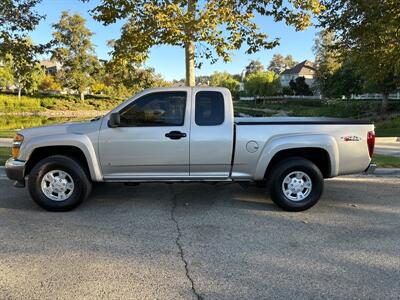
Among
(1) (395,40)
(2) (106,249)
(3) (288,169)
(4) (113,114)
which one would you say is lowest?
(2) (106,249)

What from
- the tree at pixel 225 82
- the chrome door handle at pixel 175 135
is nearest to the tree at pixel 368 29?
Answer: the chrome door handle at pixel 175 135

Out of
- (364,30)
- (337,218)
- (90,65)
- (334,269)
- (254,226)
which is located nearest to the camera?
(334,269)

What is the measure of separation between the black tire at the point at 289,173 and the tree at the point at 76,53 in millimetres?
60391

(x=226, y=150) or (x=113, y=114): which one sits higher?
(x=113, y=114)

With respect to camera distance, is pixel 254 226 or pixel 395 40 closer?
pixel 254 226

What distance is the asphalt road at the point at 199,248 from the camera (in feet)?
12.9

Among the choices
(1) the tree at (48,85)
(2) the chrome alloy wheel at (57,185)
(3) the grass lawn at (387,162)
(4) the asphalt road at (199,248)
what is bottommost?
(4) the asphalt road at (199,248)

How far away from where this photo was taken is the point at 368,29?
37.3 ft

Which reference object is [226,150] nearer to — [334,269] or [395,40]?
[334,269]

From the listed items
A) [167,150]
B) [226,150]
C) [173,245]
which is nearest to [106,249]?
[173,245]

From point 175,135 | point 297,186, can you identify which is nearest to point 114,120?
point 175,135

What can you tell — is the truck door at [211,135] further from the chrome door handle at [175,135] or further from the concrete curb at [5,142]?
the concrete curb at [5,142]

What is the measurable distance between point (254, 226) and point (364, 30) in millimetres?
8004

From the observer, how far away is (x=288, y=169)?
6430 mm
